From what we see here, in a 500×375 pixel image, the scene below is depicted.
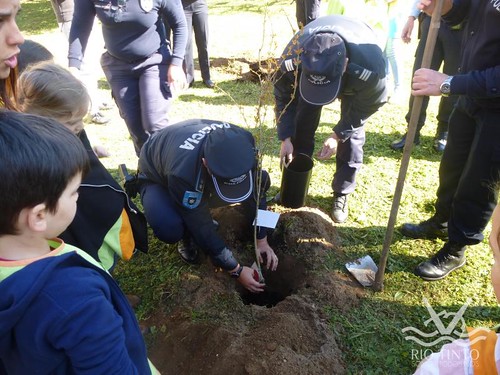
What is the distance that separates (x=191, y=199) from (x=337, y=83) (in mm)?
1324

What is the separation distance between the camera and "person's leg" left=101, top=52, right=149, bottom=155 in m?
3.28

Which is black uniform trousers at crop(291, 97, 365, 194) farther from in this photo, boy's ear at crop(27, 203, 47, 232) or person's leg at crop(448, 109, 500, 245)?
Answer: boy's ear at crop(27, 203, 47, 232)

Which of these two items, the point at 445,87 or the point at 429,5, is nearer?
the point at 445,87

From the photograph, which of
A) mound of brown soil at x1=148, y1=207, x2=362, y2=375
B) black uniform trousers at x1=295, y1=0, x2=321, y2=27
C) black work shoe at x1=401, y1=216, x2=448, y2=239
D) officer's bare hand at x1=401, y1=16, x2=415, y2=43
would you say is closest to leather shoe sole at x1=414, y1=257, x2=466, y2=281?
black work shoe at x1=401, y1=216, x2=448, y2=239

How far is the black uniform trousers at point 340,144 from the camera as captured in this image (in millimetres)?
A: 3332

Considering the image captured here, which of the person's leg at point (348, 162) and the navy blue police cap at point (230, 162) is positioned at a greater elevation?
the navy blue police cap at point (230, 162)

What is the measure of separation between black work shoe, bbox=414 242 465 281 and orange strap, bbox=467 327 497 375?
5.85ft

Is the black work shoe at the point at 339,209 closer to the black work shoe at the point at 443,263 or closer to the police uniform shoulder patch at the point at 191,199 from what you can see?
the black work shoe at the point at 443,263

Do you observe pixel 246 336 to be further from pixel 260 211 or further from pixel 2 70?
pixel 2 70

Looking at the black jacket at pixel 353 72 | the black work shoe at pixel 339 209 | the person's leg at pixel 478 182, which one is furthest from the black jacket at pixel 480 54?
the black work shoe at pixel 339 209

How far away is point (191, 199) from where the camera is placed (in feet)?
7.80

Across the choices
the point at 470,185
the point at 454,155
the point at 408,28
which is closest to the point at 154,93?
the point at 454,155

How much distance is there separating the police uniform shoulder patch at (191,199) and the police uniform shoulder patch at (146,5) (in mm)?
1636

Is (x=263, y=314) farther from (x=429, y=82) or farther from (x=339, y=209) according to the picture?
(x=429, y=82)
